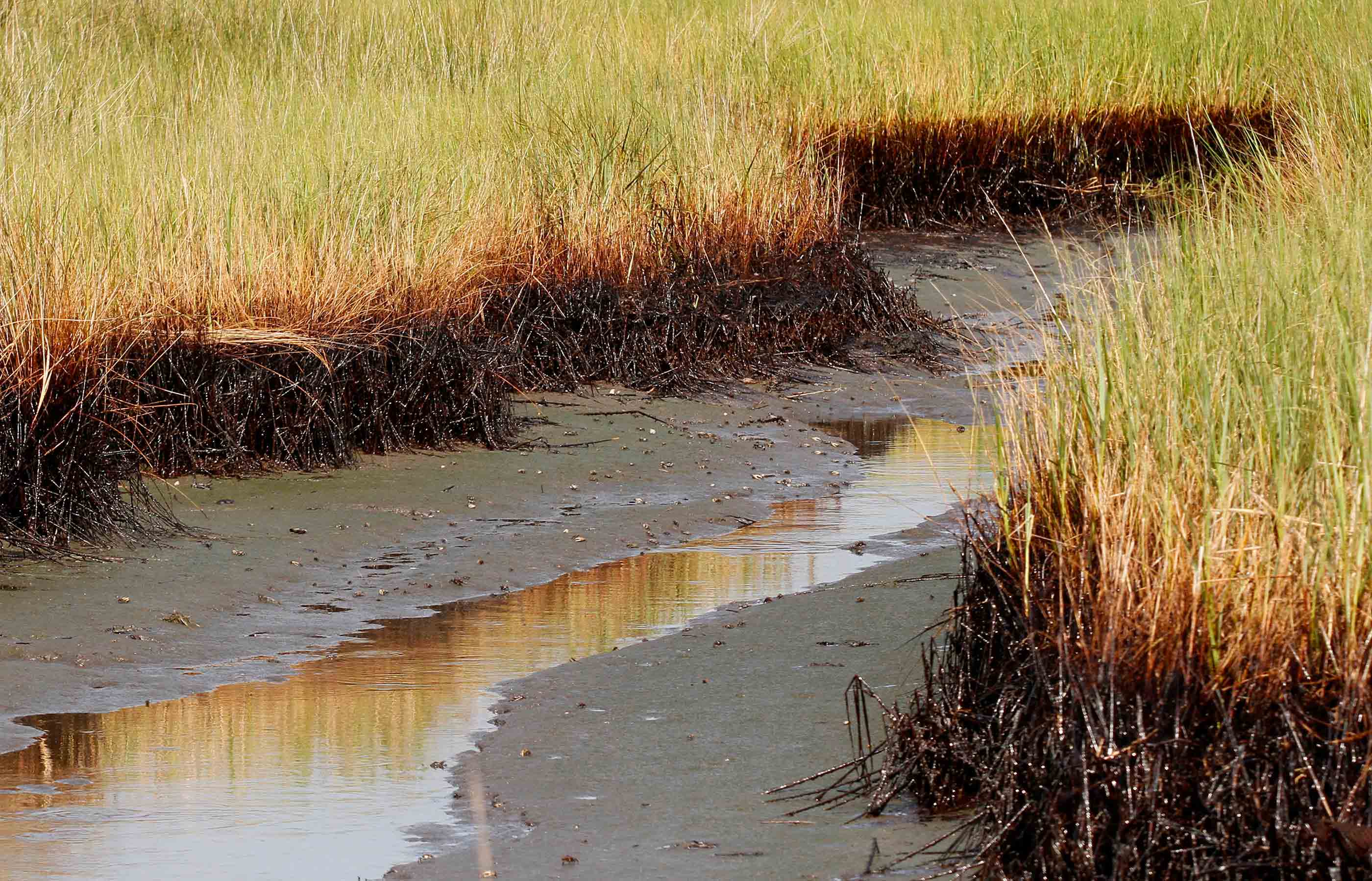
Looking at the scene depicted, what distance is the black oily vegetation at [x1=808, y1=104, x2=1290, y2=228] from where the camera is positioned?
599 inches

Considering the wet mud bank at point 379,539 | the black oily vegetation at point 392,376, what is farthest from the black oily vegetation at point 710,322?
the wet mud bank at point 379,539

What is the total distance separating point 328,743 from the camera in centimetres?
488

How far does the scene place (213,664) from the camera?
18.9 ft

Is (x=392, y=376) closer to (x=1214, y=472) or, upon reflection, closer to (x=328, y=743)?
(x=328, y=743)

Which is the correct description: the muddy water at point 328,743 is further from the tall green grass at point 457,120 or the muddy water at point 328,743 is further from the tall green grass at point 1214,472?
the tall green grass at point 457,120

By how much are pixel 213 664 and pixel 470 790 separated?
62.5 inches

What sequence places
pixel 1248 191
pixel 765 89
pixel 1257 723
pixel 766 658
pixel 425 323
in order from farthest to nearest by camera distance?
pixel 765 89
pixel 1248 191
pixel 425 323
pixel 766 658
pixel 1257 723

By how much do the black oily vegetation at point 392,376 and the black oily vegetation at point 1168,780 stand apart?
411cm

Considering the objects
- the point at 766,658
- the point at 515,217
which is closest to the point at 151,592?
the point at 766,658

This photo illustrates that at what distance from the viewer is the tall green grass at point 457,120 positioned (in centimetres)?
807

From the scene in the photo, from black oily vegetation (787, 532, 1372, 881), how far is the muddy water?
37.1 inches

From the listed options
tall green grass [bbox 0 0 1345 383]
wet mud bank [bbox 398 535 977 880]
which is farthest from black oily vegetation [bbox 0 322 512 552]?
wet mud bank [bbox 398 535 977 880]

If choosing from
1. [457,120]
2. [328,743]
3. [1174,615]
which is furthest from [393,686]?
[457,120]

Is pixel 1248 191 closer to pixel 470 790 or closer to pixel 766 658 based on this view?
pixel 766 658
